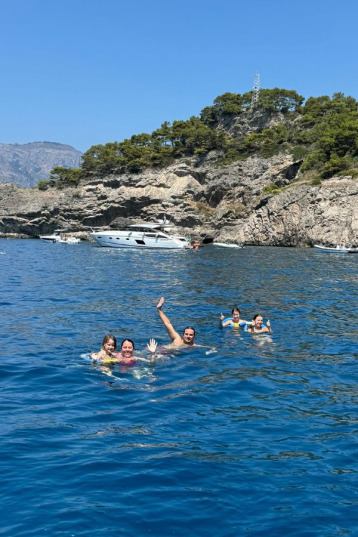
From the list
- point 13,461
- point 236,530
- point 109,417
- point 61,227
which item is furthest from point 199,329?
point 61,227

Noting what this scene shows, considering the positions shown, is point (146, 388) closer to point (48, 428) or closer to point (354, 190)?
point (48, 428)

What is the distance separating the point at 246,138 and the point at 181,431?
294 feet

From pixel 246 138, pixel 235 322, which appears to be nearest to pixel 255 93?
pixel 246 138

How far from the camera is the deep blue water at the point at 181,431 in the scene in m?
5.87

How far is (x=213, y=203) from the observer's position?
8606 centimetres

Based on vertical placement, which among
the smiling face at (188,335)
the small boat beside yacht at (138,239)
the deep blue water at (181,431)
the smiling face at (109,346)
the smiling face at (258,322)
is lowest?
A: the deep blue water at (181,431)

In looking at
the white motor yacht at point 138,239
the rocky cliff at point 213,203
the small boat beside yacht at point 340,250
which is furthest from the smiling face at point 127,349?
the white motor yacht at point 138,239

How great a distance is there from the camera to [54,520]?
5.70 meters

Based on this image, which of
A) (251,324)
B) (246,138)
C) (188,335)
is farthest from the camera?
(246,138)

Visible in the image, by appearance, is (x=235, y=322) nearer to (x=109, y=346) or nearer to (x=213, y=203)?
(x=109, y=346)

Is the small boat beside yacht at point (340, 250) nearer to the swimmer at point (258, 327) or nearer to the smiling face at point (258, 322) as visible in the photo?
the swimmer at point (258, 327)

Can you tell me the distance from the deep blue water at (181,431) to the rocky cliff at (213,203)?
47.5 m

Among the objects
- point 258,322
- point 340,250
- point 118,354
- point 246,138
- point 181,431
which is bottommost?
point 181,431

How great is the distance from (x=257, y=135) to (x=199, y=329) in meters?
80.6
